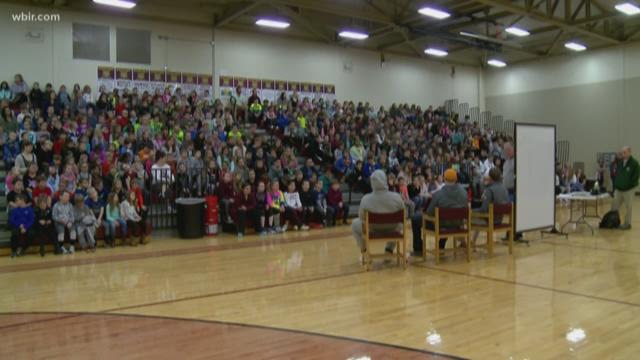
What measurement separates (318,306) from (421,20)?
15103 millimetres

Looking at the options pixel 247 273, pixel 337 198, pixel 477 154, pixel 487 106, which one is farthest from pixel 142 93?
pixel 487 106

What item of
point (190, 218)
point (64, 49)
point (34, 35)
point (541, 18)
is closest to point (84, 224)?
point (190, 218)

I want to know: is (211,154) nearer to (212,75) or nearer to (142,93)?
(142,93)

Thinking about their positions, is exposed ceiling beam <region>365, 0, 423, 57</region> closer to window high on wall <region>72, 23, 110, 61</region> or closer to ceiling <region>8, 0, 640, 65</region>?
ceiling <region>8, 0, 640, 65</region>

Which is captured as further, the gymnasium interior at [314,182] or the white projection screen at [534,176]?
the white projection screen at [534,176]

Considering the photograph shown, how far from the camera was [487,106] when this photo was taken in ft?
82.5

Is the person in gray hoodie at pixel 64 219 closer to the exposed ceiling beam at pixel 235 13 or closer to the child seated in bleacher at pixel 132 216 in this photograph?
the child seated in bleacher at pixel 132 216

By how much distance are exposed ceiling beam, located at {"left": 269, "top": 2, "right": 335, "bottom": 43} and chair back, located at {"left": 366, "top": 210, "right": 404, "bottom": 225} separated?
1056 centimetres

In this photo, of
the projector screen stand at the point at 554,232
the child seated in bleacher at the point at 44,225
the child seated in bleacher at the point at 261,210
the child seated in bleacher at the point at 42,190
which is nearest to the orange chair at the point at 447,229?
the projector screen stand at the point at 554,232

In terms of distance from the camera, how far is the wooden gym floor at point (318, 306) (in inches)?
160

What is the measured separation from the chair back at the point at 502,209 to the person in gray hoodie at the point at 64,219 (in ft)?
22.7

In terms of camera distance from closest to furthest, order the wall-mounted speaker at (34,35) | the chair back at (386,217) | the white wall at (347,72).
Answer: the chair back at (386,217), the wall-mounted speaker at (34,35), the white wall at (347,72)

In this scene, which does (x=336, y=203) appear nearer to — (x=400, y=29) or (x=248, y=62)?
(x=248, y=62)

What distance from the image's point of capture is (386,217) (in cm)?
706
